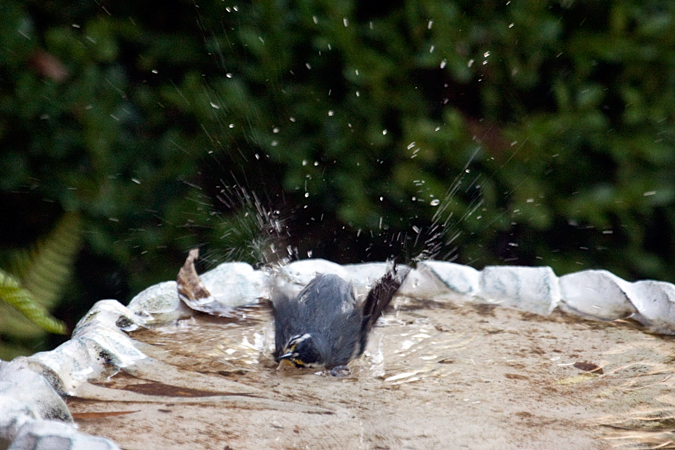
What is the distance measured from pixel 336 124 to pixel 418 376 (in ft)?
5.78

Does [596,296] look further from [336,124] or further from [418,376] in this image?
[336,124]

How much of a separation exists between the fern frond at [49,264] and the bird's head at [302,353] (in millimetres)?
1295

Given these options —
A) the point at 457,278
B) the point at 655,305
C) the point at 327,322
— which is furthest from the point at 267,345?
the point at 655,305

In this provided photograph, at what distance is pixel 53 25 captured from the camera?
3.46 metres

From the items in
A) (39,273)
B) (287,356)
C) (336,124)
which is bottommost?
(287,356)

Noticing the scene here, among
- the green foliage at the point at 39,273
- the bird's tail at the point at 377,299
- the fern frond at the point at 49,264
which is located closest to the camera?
the bird's tail at the point at 377,299

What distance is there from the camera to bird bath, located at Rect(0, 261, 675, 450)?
1.58 m

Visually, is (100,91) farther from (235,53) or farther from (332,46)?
(332,46)

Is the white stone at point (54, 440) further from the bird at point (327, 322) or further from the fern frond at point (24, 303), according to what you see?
the bird at point (327, 322)

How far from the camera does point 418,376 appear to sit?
6.56 feet

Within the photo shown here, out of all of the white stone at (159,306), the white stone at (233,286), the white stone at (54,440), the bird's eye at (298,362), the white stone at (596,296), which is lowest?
the white stone at (54,440)

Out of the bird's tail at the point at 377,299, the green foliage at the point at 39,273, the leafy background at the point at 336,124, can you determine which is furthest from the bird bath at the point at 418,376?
the leafy background at the point at 336,124

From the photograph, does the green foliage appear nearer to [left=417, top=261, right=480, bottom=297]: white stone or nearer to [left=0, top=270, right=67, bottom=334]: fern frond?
[left=0, top=270, right=67, bottom=334]: fern frond

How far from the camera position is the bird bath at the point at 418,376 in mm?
1581
